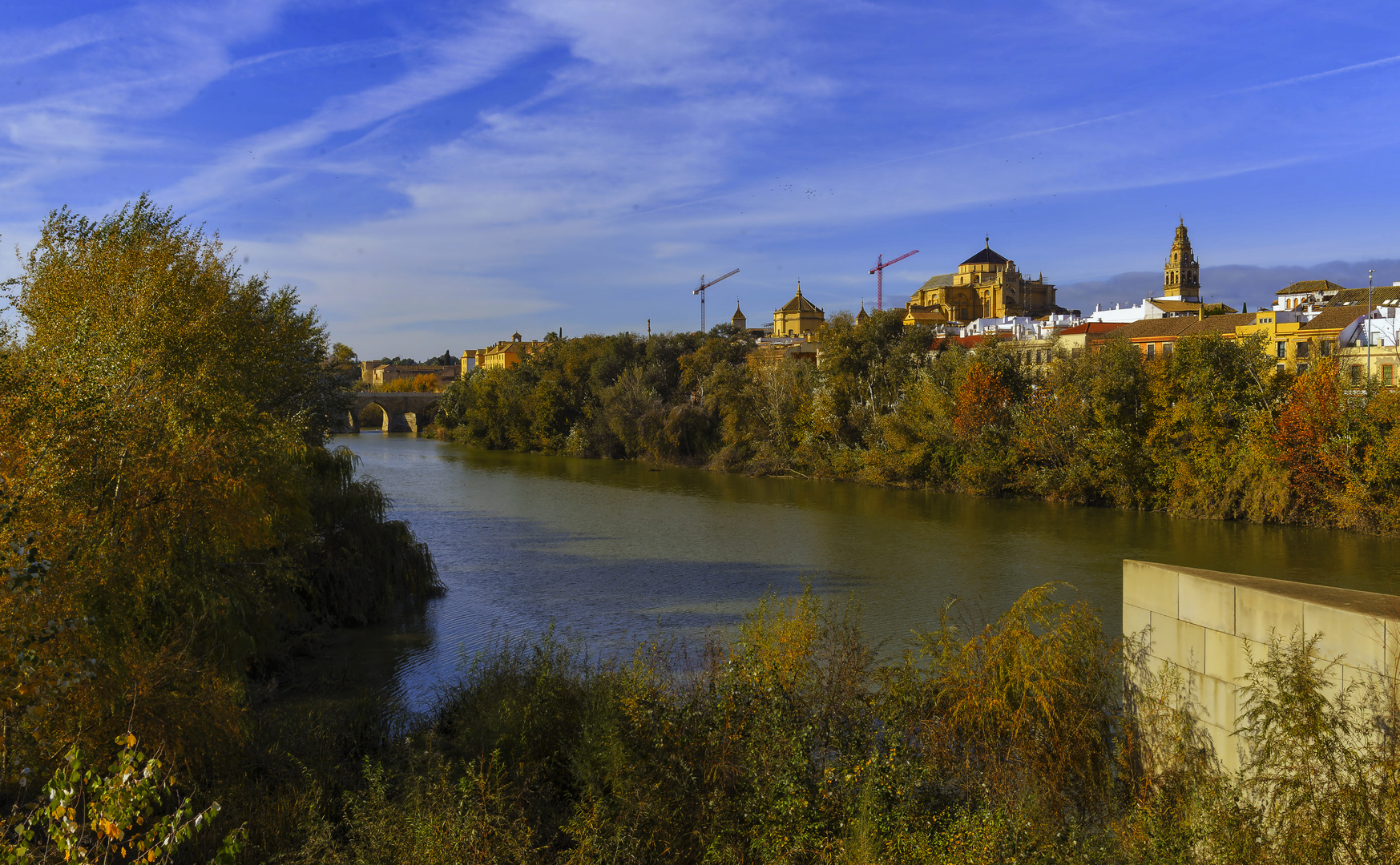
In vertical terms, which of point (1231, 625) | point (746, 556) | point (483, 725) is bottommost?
point (746, 556)

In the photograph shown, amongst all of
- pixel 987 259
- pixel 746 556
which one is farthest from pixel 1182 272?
pixel 746 556

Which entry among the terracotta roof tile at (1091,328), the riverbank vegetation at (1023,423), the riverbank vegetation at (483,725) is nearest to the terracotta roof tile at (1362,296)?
the terracotta roof tile at (1091,328)

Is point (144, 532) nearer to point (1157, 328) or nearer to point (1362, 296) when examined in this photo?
point (1157, 328)

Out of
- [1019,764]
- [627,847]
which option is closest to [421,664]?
[627,847]

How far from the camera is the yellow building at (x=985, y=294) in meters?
97.1

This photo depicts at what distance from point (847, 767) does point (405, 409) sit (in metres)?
84.0

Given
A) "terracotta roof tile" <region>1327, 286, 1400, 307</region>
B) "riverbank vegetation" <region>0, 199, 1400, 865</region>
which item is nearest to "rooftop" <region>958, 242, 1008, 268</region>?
"terracotta roof tile" <region>1327, 286, 1400, 307</region>

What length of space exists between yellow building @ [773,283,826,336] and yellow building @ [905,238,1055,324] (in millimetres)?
10397

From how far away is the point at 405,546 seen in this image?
17.0 meters

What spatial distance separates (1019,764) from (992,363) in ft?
97.6

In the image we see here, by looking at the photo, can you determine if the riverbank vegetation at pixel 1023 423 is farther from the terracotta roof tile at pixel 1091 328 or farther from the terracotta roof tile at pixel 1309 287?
the terracotta roof tile at pixel 1309 287

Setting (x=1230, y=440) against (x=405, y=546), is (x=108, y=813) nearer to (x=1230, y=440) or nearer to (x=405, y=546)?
(x=405, y=546)

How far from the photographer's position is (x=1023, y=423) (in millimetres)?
33750

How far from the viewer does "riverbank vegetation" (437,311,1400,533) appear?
2689 centimetres
